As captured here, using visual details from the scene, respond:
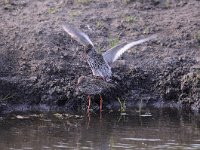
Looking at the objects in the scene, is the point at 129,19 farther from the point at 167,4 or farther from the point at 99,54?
the point at 99,54

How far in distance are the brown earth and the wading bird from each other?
6.9 inches

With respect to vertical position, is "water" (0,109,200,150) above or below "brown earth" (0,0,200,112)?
below

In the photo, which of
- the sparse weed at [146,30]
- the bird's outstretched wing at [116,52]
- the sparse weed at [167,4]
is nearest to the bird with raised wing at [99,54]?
the bird's outstretched wing at [116,52]

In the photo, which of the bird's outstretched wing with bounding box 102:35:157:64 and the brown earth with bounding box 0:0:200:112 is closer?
the brown earth with bounding box 0:0:200:112

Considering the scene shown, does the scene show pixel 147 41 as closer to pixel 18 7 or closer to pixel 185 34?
pixel 185 34

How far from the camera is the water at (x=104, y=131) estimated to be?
8.63 meters

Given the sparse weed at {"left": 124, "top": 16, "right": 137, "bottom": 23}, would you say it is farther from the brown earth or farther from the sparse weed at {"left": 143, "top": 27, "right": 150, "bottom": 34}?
the sparse weed at {"left": 143, "top": 27, "right": 150, "bottom": 34}

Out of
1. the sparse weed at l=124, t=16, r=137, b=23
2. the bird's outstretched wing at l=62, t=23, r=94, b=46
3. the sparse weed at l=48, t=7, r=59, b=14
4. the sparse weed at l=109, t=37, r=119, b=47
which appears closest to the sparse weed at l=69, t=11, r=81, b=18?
the sparse weed at l=48, t=7, r=59, b=14

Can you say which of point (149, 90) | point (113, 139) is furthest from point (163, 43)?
point (113, 139)

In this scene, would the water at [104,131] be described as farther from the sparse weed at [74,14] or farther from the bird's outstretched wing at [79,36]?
the sparse weed at [74,14]

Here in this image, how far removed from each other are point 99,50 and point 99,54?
91 centimetres

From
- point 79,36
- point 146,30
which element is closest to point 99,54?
point 79,36

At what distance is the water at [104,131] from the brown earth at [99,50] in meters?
0.49

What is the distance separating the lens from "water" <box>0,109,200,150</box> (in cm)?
863
